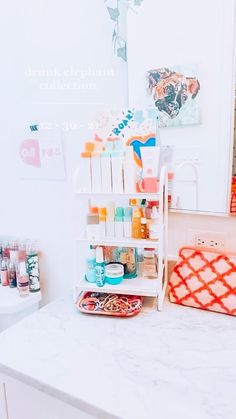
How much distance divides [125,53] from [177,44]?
0.20 m

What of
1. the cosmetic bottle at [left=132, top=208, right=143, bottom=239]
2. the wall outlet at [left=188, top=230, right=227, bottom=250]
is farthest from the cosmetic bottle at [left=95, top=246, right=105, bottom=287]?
the wall outlet at [left=188, top=230, right=227, bottom=250]

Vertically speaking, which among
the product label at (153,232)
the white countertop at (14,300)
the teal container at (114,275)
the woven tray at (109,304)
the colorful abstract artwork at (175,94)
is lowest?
the white countertop at (14,300)

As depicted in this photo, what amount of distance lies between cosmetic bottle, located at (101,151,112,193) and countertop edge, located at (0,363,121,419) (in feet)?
1.80

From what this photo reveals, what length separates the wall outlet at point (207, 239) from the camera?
3.40ft

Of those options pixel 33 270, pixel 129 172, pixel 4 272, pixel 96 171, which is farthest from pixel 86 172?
pixel 4 272

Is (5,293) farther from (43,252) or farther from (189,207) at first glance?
(189,207)

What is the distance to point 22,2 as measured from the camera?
1257 millimetres

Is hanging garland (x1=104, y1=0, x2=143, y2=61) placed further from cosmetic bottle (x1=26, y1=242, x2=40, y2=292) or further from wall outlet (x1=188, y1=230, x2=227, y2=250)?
cosmetic bottle (x1=26, y1=242, x2=40, y2=292)

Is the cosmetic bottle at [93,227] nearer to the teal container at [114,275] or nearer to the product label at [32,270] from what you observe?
the teal container at [114,275]

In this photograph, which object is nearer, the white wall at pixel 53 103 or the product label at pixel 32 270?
the white wall at pixel 53 103

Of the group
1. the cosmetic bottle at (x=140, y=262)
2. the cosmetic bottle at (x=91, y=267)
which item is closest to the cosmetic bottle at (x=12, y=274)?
the cosmetic bottle at (x=91, y=267)

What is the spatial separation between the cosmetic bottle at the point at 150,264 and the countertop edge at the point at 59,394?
0.49 m

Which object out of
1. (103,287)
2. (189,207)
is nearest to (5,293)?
(103,287)

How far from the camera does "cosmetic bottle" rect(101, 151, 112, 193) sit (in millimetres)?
948
